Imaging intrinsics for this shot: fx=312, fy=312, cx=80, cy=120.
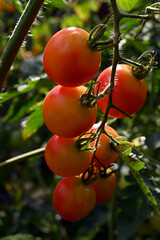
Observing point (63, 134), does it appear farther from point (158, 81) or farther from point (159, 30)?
point (159, 30)

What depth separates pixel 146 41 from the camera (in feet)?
4.07

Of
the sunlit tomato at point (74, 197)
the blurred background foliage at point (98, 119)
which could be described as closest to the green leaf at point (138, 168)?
the blurred background foliage at point (98, 119)

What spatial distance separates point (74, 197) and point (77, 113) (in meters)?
0.21

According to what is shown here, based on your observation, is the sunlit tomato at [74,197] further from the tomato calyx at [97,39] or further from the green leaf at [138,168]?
the tomato calyx at [97,39]

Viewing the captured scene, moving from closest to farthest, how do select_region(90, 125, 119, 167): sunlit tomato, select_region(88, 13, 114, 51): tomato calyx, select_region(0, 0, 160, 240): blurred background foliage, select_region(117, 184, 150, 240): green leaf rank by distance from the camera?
select_region(88, 13, 114, 51): tomato calyx, select_region(90, 125, 119, 167): sunlit tomato, select_region(0, 0, 160, 240): blurred background foliage, select_region(117, 184, 150, 240): green leaf

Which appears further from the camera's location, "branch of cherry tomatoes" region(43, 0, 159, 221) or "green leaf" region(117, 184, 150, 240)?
"green leaf" region(117, 184, 150, 240)

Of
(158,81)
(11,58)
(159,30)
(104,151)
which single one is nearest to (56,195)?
(104,151)

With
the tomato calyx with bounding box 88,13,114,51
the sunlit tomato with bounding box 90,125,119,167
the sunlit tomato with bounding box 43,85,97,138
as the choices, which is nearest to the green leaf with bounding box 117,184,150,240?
the sunlit tomato with bounding box 90,125,119,167

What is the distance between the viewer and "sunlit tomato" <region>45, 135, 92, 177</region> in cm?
57

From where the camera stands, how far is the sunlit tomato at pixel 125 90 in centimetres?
57

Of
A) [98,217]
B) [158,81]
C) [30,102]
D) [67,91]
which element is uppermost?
[67,91]

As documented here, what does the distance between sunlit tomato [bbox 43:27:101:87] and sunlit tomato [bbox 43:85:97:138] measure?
0.03 metres

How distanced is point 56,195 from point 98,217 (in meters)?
0.74

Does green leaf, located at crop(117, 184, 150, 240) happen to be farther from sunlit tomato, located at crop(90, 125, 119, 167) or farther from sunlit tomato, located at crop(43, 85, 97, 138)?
sunlit tomato, located at crop(43, 85, 97, 138)
